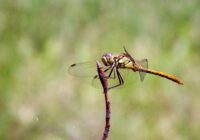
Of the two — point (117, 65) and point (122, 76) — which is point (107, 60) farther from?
point (122, 76)

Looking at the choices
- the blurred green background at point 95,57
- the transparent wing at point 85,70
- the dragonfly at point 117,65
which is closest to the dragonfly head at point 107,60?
the dragonfly at point 117,65

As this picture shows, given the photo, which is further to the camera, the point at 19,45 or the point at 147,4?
the point at 147,4

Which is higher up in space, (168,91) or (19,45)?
(19,45)

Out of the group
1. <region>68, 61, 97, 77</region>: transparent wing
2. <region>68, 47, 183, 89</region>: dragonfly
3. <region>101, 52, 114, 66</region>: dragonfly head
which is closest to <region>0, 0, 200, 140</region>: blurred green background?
<region>68, 61, 97, 77</region>: transparent wing

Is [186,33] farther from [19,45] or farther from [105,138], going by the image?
[105,138]

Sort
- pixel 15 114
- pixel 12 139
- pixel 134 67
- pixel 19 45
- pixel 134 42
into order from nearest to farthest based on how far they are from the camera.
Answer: pixel 134 67 < pixel 12 139 < pixel 15 114 < pixel 19 45 < pixel 134 42

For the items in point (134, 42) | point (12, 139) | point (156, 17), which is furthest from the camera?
point (156, 17)

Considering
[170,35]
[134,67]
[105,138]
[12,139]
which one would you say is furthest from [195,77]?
[105,138]

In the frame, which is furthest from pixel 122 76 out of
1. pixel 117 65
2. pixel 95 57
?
pixel 95 57
